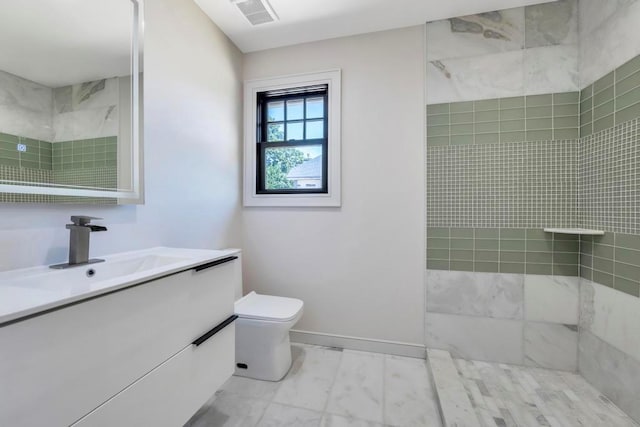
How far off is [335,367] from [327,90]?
2.11 metres

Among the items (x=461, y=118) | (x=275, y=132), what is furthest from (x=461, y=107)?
(x=275, y=132)

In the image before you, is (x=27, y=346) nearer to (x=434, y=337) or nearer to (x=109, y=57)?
(x=109, y=57)

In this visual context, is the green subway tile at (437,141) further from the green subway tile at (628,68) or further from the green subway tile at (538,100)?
the green subway tile at (628,68)

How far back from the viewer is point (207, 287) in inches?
45.9

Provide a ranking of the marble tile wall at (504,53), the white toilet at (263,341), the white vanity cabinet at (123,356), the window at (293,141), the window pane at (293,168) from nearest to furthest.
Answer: the white vanity cabinet at (123,356)
the white toilet at (263,341)
the marble tile wall at (504,53)
the window at (293,141)
the window pane at (293,168)

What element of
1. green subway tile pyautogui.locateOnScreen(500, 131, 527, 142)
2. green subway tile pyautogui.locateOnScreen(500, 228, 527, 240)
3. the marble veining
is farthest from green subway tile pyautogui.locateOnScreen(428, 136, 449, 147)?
the marble veining

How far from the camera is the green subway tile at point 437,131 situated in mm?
1962

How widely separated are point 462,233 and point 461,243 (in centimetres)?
7

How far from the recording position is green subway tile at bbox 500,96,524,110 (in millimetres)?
1849

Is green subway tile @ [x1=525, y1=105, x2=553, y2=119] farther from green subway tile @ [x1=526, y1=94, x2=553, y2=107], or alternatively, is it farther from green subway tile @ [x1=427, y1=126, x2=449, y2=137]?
green subway tile @ [x1=427, y1=126, x2=449, y2=137]

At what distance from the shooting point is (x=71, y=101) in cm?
112

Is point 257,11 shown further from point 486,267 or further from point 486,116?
point 486,267

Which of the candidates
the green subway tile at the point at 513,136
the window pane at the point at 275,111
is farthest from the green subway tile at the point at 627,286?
the window pane at the point at 275,111

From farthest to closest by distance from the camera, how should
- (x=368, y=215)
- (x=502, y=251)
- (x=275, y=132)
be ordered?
1. (x=275, y=132)
2. (x=368, y=215)
3. (x=502, y=251)
